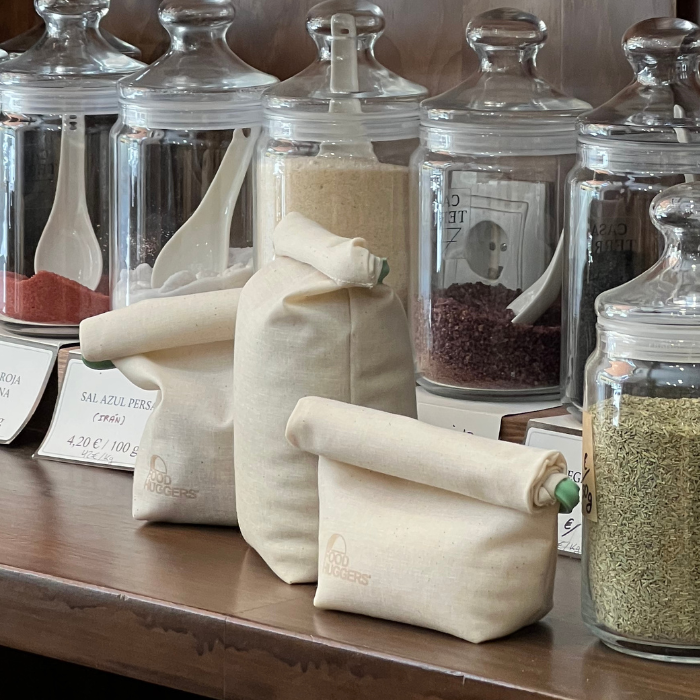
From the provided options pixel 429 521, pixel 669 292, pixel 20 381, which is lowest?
pixel 20 381

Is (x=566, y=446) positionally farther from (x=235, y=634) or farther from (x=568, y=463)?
(x=235, y=634)

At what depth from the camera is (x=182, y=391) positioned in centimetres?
89

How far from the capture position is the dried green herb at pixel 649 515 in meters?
0.63

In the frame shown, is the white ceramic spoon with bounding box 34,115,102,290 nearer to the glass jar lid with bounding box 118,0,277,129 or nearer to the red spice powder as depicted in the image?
the red spice powder

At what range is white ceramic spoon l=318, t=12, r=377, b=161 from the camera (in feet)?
3.24

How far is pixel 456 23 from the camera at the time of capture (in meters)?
1.19

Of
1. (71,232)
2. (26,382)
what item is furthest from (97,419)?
(71,232)

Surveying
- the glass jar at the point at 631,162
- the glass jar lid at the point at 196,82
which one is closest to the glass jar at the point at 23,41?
the glass jar lid at the point at 196,82

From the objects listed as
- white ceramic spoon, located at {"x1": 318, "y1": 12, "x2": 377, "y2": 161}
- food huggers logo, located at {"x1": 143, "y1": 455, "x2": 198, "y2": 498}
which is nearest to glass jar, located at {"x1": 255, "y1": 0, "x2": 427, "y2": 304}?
white ceramic spoon, located at {"x1": 318, "y1": 12, "x2": 377, "y2": 161}

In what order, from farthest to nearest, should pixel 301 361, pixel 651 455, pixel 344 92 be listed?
pixel 344 92
pixel 301 361
pixel 651 455

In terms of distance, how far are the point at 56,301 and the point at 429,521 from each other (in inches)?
24.0

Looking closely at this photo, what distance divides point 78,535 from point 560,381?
1.18ft

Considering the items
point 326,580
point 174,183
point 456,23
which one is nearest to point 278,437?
point 326,580

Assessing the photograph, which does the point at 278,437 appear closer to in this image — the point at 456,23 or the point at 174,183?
the point at 174,183
